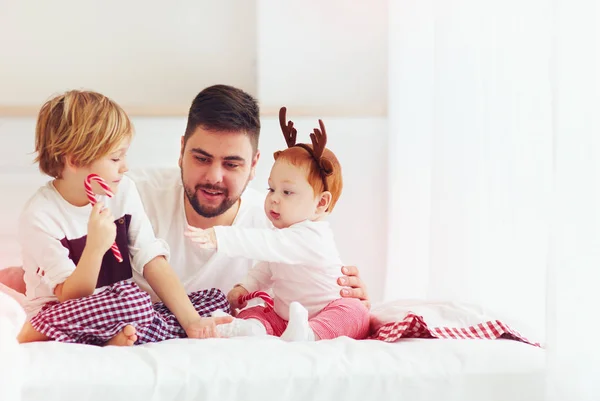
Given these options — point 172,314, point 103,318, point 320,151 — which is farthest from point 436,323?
point 103,318

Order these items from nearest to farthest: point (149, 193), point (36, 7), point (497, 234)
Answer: point (497, 234) → point (149, 193) → point (36, 7)

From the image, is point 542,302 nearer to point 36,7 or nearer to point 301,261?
point 301,261

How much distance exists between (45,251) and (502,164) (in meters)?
0.86

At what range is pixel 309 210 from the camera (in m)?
1.45

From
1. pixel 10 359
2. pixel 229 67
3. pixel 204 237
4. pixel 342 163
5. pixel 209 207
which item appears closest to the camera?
pixel 10 359

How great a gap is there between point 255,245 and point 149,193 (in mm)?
395

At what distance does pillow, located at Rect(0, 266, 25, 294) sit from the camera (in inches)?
63.6

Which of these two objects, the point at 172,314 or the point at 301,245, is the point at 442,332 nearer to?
the point at 301,245

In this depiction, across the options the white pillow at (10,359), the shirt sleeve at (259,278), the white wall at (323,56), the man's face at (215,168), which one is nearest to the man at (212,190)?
the man's face at (215,168)

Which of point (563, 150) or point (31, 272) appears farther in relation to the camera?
point (31, 272)

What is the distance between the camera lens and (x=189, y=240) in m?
1.65

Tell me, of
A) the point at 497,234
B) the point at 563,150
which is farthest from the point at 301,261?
the point at 563,150

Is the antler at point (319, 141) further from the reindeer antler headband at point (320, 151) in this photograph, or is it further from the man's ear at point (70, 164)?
the man's ear at point (70, 164)

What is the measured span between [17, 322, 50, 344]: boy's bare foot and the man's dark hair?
1.62 ft
